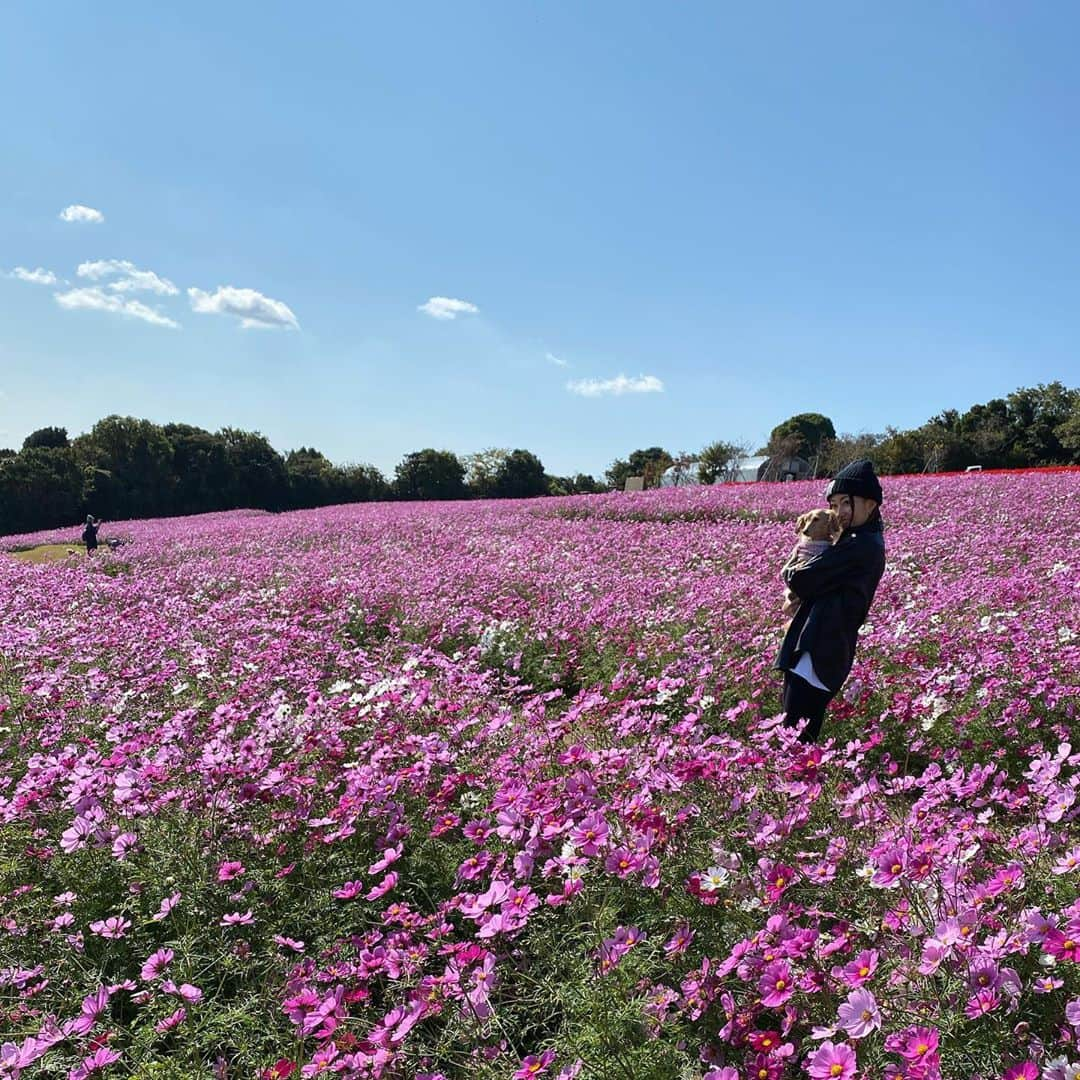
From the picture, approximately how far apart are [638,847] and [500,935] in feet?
1.57

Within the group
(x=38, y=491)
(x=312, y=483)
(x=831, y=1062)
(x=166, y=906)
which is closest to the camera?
(x=831, y=1062)

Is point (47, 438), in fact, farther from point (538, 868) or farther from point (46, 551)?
point (538, 868)

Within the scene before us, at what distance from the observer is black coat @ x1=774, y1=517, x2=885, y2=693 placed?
3.42 m

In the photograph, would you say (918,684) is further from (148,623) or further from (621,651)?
(148,623)

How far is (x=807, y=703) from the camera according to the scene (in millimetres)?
3664

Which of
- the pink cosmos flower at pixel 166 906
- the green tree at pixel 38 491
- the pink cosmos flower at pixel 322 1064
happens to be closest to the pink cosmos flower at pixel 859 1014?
the pink cosmos flower at pixel 322 1064

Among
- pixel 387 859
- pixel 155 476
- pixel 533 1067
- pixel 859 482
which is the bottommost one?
pixel 533 1067

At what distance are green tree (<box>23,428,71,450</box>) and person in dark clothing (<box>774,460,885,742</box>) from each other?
188 feet

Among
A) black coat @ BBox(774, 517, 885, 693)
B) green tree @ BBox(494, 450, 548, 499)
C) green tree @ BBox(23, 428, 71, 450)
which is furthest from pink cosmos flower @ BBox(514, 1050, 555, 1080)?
green tree @ BBox(23, 428, 71, 450)

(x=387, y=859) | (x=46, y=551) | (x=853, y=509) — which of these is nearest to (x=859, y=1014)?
(x=387, y=859)

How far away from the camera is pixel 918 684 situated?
412 cm

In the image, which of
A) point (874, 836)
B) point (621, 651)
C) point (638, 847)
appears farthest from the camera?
point (621, 651)

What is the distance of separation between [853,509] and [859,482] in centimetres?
13

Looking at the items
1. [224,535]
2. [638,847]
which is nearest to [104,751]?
[638,847]
